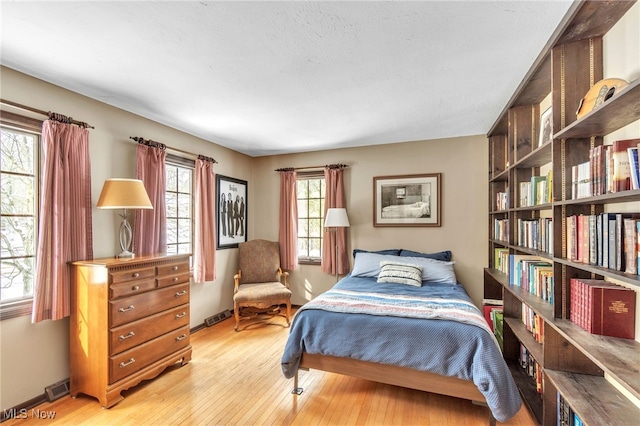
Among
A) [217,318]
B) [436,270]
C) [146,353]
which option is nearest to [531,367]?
[436,270]

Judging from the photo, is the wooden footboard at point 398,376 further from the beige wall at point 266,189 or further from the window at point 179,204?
the window at point 179,204

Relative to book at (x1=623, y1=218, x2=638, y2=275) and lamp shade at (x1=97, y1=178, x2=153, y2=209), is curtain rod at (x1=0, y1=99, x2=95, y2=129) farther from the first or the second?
book at (x1=623, y1=218, x2=638, y2=275)

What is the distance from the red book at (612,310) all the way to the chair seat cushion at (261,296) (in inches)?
117

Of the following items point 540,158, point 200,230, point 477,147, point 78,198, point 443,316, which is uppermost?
point 477,147

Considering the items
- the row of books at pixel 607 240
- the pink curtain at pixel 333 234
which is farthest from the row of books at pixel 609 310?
the pink curtain at pixel 333 234

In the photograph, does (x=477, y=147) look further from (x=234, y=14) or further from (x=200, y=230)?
(x=200, y=230)

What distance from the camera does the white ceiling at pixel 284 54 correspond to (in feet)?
4.96

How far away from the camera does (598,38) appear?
5.28 feet

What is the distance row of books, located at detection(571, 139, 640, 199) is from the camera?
1.16 metres

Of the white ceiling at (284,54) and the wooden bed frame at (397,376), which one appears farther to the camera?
the wooden bed frame at (397,376)

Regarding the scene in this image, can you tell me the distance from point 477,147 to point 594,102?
237 centimetres

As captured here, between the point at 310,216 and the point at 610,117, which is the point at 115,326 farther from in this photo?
the point at 610,117

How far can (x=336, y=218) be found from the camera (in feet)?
12.8

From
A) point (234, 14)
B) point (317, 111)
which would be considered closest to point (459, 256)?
point (317, 111)
